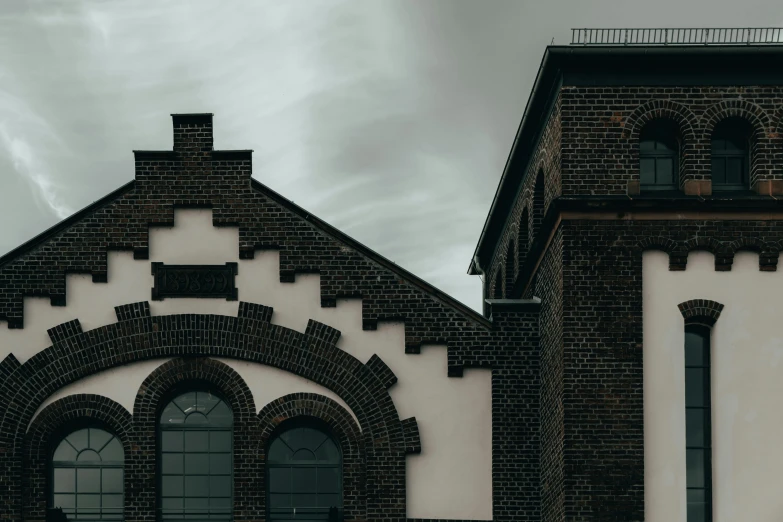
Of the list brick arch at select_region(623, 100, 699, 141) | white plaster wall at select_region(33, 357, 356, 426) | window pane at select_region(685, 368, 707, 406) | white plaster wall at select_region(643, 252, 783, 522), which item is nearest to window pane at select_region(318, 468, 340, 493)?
white plaster wall at select_region(33, 357, 356, 426)

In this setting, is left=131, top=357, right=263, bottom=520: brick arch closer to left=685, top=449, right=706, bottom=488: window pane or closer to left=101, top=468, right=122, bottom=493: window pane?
left=101, top=468, right=122, bottom=493: window pane

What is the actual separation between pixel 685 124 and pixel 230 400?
8.93 metres

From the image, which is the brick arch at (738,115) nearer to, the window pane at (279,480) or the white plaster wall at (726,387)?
the white plaster wall at (726,387)

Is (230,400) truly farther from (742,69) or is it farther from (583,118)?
(742,69)

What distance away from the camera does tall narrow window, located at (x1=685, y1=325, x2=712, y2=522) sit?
90.0 feet

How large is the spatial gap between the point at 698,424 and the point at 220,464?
808 centimetres

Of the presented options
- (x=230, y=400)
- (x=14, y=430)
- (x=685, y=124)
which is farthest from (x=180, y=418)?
(x=685, y=124)

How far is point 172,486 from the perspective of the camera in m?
29.6

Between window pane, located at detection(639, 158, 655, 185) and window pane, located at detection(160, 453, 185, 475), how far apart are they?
9.10 meters

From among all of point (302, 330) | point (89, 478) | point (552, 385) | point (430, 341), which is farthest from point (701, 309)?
point (89, 478)

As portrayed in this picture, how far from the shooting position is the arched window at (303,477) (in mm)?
29531

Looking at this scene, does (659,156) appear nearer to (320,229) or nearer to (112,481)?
(320,229)

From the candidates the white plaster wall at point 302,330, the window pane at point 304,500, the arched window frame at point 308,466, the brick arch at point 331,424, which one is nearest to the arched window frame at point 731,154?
the white plaster wall at point 302,330

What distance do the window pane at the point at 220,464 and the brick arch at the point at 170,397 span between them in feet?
1.09
